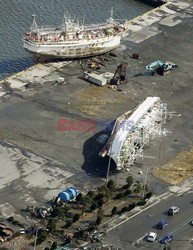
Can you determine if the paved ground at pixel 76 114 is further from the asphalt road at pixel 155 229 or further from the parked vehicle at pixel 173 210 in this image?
the parked vehicle at pixel 173 210

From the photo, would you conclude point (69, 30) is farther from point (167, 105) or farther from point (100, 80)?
point (167, 105)

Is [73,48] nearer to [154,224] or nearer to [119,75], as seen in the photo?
[119,75]

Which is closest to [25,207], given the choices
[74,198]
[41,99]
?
[74,198]

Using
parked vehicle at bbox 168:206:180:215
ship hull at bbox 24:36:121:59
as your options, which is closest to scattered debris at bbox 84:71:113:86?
ship hull at bbox 24:36:121:59

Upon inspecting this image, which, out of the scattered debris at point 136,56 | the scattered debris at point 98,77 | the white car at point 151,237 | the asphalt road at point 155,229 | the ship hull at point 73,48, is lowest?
the asphalt road at point 155,229

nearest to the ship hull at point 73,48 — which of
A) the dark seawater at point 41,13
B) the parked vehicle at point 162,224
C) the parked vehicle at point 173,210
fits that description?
the dark seawater at point 41,13

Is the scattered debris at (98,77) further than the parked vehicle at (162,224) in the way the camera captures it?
Yes

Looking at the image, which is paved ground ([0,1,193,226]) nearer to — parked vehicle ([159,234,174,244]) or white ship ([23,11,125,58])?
white ship ([23,11,125,58])
